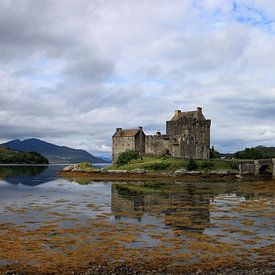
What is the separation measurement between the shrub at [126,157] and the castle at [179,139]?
2808 mm

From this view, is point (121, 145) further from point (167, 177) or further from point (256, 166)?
point (256, 166)

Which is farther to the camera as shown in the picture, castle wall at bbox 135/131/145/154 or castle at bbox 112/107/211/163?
castle wall at bbox 135/131/145/154

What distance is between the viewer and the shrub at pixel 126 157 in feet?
226

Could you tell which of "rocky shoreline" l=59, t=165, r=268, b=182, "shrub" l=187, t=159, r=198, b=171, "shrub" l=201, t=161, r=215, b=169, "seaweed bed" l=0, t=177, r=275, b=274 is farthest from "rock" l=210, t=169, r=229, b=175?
"seaweed bed" l=0, t=177, r=275, b=274

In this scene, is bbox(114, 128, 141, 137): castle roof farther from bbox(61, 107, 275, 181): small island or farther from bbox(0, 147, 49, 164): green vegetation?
bbox(0, 147, 49, 164): green vegetation

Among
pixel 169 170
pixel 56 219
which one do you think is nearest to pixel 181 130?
pixel 169 170

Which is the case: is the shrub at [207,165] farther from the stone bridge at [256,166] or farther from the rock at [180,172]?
the stone bridge at [256,166]

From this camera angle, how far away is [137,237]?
1805cm

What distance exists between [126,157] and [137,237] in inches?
2013

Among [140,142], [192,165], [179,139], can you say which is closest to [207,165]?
[192,165]

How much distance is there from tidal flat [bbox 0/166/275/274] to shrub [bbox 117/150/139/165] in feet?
123

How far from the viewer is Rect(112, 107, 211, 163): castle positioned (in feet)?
222

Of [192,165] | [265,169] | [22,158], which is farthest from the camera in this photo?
[22,158]

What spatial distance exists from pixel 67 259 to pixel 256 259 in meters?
6.55
